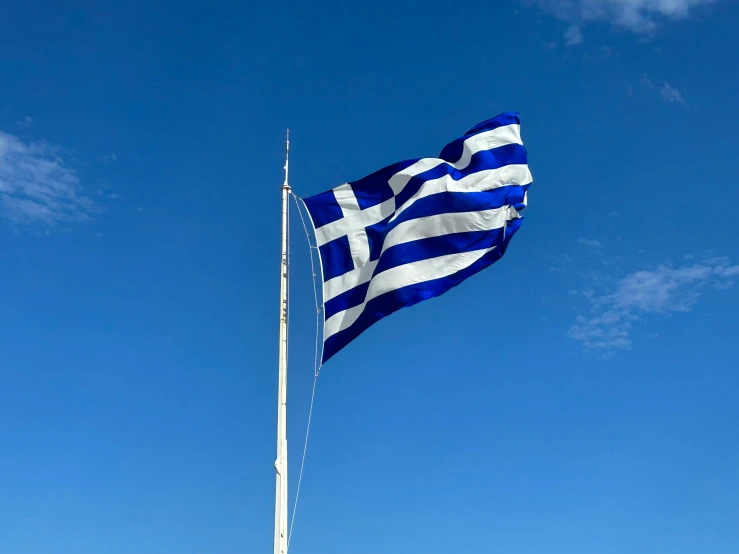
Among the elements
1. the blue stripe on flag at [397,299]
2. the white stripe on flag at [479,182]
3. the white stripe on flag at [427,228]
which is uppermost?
the white stripe on flag at [479,182]

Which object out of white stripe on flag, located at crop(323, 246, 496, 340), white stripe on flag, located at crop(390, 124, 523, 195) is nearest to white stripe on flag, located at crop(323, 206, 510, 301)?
white stripe on flag, located at crop(323, 246, 496, 340)

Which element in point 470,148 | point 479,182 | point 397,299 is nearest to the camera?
point 397,299

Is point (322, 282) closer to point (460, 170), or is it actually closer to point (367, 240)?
point (367, 240)

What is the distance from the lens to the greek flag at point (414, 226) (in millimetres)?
19953

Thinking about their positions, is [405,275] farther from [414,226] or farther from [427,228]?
[427,228]

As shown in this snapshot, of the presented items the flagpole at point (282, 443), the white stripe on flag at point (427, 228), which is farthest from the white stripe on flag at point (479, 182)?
the flagpole at point (282, 443)

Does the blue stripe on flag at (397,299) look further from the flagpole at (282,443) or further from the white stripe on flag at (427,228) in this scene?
the flagpole at (282,443)

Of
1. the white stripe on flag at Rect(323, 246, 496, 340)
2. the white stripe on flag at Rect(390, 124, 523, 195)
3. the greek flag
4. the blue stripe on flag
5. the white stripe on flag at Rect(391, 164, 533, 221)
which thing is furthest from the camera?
the white stripe on flag at Rect(390, 124, 523, 195)

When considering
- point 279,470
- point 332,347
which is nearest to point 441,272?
point 332,347

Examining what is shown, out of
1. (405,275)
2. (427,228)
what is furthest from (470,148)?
(405,275)

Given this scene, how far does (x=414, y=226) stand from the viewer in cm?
2084

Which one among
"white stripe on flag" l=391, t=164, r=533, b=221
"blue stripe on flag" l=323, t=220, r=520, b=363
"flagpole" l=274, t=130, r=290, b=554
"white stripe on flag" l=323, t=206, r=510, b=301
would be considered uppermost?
"white stripe on flag" l=391, t=164, r=533, b=221

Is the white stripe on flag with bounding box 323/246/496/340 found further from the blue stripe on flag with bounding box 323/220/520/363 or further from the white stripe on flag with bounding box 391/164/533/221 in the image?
the white stripe on flag with bounding box 391/164/533/221

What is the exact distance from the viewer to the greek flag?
20.0 metres
